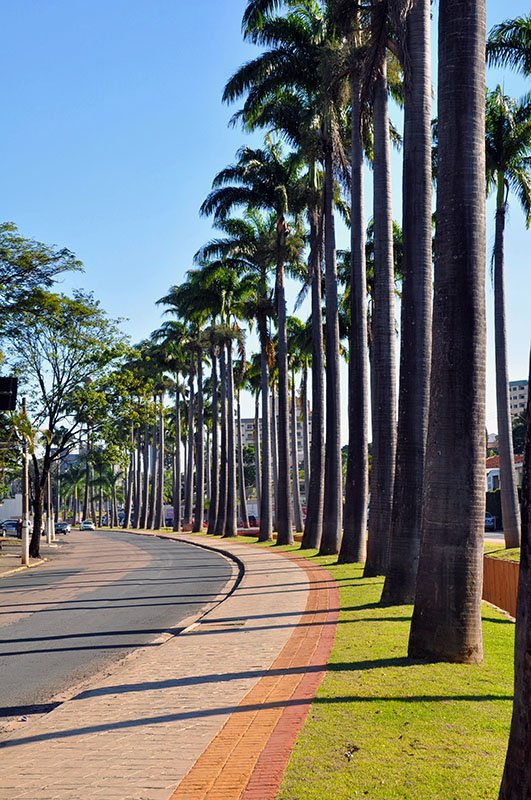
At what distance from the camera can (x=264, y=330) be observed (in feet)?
152

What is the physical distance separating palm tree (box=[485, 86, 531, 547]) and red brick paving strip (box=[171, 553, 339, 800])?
64.1 feet

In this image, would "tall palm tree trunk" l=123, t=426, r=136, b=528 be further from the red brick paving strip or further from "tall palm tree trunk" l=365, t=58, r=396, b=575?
the red brick paving strip

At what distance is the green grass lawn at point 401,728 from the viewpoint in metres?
5.67

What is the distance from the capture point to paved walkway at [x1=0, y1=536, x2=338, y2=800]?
6.06 meters

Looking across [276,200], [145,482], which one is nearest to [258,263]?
[276,200]

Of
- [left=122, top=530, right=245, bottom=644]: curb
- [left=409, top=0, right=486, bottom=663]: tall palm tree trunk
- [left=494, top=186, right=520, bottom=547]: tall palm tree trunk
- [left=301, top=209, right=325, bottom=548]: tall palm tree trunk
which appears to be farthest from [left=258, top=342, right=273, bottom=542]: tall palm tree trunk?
[left=409, top=0, right=486, bottom=663]: tall palm tree trunk

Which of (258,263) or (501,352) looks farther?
(258,263)

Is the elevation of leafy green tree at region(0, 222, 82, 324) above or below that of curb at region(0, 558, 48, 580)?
above

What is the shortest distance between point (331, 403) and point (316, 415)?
4.77 meters

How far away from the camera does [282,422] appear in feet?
133

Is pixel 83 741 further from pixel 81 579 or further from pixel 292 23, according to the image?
pixel 292 23

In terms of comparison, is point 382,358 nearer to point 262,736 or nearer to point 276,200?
point 262,736

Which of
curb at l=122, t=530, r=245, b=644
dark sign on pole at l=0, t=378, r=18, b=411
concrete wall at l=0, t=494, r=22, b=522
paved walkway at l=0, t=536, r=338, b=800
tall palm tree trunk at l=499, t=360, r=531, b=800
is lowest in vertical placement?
concrete wall at l=0, t=494, r=22, b=522

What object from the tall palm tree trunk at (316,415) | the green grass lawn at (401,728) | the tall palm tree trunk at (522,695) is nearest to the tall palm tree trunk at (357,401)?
the tall palm tree trunk at (316,415)
